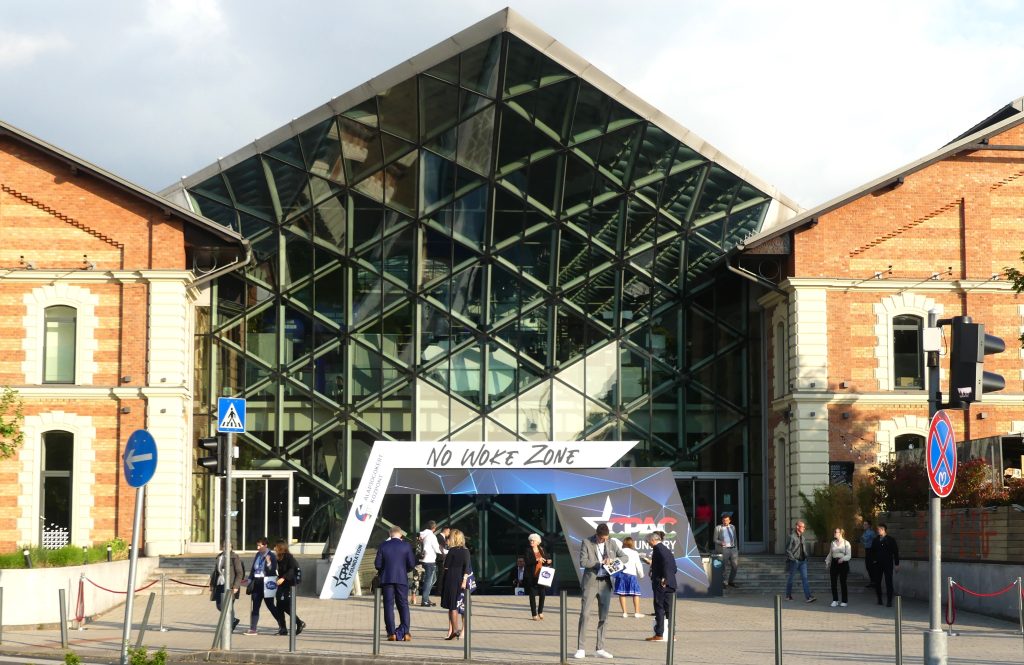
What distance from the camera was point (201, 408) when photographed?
3888 cm

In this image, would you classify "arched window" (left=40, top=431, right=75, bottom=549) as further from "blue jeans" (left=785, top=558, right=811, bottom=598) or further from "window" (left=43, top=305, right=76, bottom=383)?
"blue jeans" (left=785, top=558, right=811, bottom=598)

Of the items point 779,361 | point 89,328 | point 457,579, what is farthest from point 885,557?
point 89,328

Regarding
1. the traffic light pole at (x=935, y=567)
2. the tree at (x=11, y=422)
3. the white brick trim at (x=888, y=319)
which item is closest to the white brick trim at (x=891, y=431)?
the white brick trim at (x=888, y=319)

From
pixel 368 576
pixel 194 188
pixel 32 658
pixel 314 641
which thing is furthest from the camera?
pixel 194 188

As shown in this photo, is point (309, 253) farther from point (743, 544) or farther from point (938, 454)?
point (938, 454)

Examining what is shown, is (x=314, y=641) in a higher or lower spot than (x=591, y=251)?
lower

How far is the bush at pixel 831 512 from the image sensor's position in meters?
33.8

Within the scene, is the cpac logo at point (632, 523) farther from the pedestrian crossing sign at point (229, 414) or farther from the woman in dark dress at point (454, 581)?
the pedestrian crossing sign at point (229, 414)

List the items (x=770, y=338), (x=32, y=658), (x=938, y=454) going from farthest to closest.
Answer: (x=770, y=338) → (x=32, y=658) → (x=938, y=454)

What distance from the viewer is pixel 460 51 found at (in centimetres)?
3272

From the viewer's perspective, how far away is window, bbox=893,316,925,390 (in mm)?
36250

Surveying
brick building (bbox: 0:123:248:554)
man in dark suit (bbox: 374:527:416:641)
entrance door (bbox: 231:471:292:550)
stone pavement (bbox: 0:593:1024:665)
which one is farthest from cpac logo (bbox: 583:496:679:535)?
entrance door (bbox: 231:471:292:550)

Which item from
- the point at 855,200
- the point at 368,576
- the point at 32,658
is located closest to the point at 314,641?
the point at 32,658

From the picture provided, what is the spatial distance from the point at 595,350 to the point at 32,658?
23.1 meters
